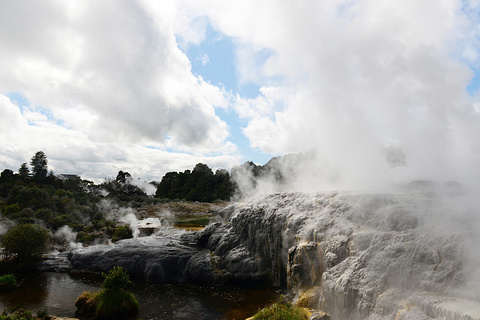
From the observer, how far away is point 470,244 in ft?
27.5

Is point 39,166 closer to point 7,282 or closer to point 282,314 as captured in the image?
point 7,282

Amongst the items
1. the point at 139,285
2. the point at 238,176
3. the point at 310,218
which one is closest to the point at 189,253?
the point at 139,285

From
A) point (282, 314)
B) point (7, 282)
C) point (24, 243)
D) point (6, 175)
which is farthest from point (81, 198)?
point (282, 314)

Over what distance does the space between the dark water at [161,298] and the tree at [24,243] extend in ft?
6.73

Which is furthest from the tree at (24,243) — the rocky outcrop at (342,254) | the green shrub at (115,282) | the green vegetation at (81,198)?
the green shrub at (115,282)

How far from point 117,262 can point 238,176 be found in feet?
176

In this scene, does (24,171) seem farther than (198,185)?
No

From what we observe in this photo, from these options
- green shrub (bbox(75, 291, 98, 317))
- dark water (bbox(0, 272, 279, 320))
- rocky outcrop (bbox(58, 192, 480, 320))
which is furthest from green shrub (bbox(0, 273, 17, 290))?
green shrub (bbox(75, 291, 98, 317))

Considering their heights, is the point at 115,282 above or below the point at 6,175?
below

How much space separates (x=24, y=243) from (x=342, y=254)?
62.7 feet

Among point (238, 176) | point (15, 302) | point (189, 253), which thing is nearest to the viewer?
point (15, 302)

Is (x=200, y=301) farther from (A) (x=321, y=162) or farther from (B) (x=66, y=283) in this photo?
(A) (x=321, y=162)

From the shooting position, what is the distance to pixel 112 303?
12.2 meters

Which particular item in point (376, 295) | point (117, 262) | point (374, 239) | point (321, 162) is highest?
point (321, 162)
